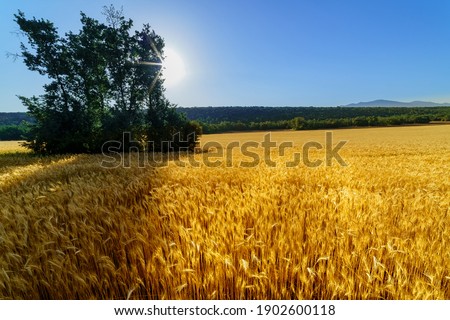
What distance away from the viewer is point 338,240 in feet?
8.23

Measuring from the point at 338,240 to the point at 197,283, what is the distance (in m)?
1.62

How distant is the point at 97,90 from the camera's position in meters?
25.5

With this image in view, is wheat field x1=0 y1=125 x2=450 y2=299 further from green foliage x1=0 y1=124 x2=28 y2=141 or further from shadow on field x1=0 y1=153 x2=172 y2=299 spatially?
green foliage x1=0 y1=124 x2=28 y2=141

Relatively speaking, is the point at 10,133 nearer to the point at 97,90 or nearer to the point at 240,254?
the point at 97,90

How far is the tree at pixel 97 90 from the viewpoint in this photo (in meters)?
22.0

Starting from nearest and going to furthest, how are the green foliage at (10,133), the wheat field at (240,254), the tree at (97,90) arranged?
1. the wheat field at (240,254)
2. the tree at (97,90)
3. the green foliage at (10,133)

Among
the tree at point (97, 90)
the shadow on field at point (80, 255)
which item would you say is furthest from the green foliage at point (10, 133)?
the shadow on field at point (80, 255)

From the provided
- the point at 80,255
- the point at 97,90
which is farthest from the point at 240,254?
the point at 97,90

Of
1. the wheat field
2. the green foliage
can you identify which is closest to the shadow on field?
the wheat field

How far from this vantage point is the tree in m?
22.0

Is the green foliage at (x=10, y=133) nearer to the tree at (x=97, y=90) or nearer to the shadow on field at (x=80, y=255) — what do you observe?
the tree at (x=97, y=90)

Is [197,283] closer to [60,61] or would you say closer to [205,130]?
[60,61]

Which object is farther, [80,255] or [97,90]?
[97,90]
